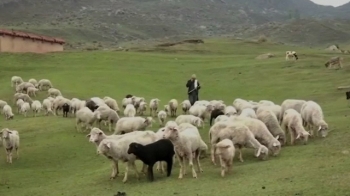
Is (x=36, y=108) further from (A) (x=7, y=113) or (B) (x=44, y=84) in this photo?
(B) (x=44, y=84)

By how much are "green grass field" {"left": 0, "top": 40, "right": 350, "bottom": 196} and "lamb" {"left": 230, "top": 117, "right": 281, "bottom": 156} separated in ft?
1.19

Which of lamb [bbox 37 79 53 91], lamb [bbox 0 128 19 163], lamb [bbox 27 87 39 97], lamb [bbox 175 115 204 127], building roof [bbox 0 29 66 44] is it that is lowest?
lamb [bbox 0 128 19 163]

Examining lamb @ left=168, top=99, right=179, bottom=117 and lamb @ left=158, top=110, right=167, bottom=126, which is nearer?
lamb @ left=158, top=110, right=167, bottom=126

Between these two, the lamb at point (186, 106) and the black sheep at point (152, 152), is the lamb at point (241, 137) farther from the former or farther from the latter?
the lamb at point (186, 106)

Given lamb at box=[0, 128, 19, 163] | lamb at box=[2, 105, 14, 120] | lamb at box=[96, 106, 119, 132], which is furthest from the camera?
lamb at box=[2, 105, 14, 120]

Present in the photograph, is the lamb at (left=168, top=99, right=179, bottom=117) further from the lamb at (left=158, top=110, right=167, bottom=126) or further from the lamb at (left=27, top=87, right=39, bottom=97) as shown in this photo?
the lamb at (left=27, top=87, right=39, bottom=97)

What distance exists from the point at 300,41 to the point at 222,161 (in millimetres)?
122619

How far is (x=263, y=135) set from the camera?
54.4 ft

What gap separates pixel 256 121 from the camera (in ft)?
55.9

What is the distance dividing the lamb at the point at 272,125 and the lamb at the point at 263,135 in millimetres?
1164

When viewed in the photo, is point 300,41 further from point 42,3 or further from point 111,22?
point 42,3

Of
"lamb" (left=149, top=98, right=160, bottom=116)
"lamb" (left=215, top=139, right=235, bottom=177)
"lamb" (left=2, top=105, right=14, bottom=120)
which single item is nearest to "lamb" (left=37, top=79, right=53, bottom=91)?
"lamb" (left=2, top=105, right=14, bottom=120)

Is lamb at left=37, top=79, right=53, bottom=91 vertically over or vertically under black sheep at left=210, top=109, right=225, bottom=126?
over

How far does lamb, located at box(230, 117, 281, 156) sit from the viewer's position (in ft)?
53.5
